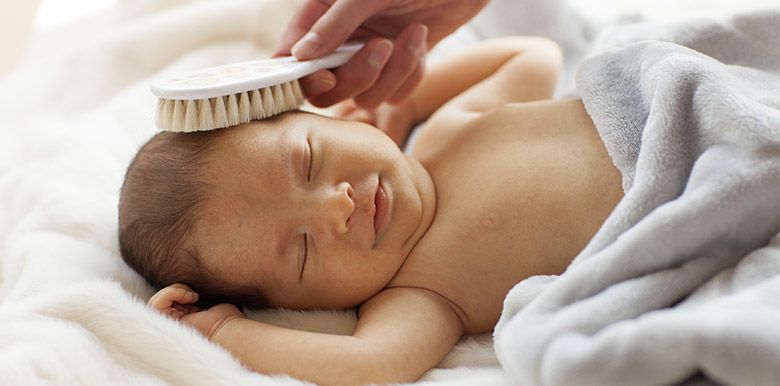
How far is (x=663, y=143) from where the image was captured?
93cm

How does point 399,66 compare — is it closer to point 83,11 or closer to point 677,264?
point 677,264

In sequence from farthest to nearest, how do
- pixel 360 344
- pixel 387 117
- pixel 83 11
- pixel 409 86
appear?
1. pixel 83 11
2. pixel 387 117
3. pixel 409 86
4. pixel 360 344

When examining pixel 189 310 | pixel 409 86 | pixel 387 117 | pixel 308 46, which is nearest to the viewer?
pixel 189 310

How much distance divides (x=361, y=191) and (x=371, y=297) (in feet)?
0.50

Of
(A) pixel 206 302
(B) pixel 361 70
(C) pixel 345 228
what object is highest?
(B) pixel 361 70

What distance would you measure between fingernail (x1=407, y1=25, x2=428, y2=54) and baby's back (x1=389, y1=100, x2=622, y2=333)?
0.84 ft

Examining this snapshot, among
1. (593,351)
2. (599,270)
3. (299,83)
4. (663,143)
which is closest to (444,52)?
(299,83)

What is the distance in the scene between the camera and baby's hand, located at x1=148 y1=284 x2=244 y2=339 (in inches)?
40.1

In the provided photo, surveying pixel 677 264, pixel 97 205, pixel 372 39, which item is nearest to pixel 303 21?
pixel 372 39

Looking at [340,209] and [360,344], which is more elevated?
[340,209]

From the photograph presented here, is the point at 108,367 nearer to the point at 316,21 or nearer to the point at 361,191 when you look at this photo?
the point at 361,191

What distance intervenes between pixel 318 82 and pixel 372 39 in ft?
0.49

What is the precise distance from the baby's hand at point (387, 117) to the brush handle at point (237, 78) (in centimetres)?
29

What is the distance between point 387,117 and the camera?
155 centimetres
